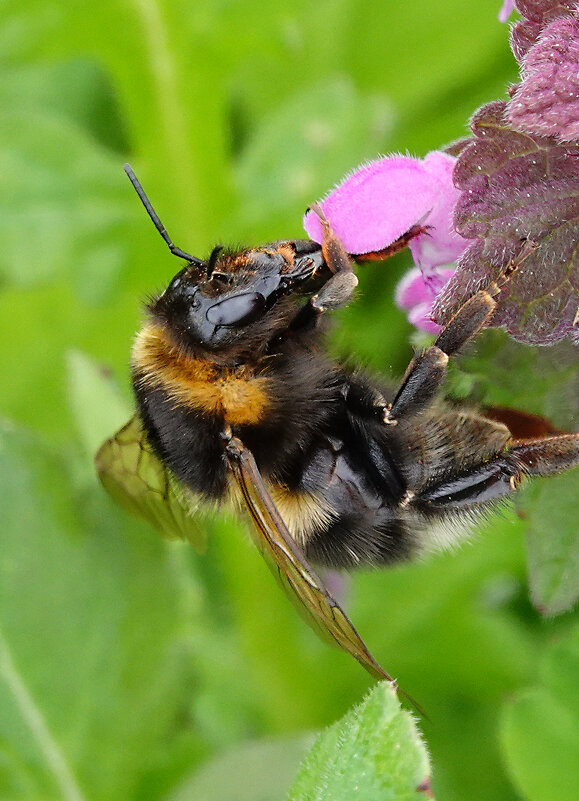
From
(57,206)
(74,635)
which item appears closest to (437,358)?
(74,635)

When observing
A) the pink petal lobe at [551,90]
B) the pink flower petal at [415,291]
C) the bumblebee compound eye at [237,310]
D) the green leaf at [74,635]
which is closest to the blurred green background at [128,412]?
the green leaf at [74,635]

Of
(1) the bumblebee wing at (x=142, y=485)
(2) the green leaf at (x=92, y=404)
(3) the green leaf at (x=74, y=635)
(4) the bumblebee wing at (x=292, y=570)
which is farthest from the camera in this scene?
(2) the green leaf at (x=92, y=404)

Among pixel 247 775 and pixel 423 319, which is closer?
pixel 423 319

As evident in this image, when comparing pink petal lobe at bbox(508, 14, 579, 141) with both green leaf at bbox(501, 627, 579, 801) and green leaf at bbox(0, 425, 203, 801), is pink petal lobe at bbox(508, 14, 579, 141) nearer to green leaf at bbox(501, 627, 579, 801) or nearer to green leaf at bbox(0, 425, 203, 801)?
green leaf at bbox(501, 627, 579, 801)

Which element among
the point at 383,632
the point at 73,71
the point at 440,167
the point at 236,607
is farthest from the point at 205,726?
the point at 73,71

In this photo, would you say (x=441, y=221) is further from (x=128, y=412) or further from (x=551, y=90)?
(x=128, y=412)

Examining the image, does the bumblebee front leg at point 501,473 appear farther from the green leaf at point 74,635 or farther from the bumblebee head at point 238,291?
the green leaf at point 74,635
